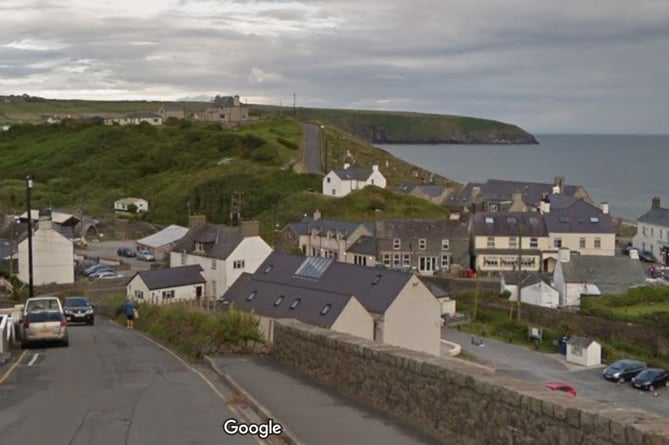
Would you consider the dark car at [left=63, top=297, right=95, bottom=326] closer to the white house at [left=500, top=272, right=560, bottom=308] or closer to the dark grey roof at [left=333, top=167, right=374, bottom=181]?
the white house at [left=500, top=272, right=560, bottom=308]

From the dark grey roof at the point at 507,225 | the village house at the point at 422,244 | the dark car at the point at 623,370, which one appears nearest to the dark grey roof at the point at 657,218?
the dark grey roof at the point at 507,225

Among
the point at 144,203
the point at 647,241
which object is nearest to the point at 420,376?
the point at 647,241

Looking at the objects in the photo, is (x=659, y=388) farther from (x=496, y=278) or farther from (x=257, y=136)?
(x=257, y=136)

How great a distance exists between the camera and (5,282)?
55.3m

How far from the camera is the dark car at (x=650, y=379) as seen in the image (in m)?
41.8

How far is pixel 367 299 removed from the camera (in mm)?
37250

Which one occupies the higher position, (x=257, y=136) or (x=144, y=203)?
(x=257, y=136)

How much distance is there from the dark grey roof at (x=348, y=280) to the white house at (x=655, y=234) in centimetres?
A: 4664

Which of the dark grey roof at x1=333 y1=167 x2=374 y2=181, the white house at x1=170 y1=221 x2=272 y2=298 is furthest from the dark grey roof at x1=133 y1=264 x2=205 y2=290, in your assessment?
the dark grey roof at x1=333 y1=167 x2=374 y2=181

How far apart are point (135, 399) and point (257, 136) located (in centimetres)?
12707

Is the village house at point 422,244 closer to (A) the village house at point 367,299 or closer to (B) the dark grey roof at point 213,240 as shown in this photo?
(B) the dark grey roof at point 213,240

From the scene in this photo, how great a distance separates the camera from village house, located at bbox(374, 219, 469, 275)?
68312mm

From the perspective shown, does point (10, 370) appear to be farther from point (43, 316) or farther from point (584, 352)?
point (584, 352)

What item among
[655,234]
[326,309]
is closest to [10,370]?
[326,309]
